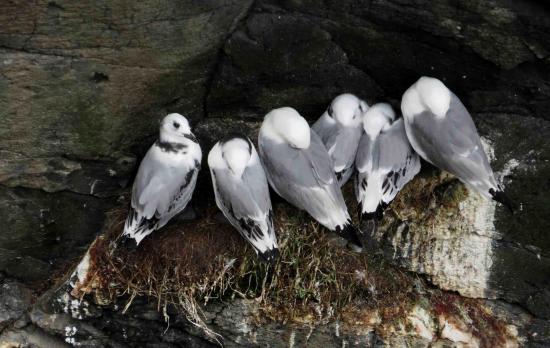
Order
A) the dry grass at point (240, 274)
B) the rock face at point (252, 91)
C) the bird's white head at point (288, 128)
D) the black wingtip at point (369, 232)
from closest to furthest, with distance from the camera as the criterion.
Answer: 1. the rock face at point (252, 91)
2. the bird's white head at point (288, 128)
3. the dry grass at point (240, 274)
4. the black wingtip at point (369, 232)

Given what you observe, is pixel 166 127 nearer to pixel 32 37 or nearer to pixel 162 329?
pixel 32 37

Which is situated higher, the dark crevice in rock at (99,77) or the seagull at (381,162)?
the dark crevice in rock at (99,77)

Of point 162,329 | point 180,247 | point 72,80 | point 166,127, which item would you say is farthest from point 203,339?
point 72,80

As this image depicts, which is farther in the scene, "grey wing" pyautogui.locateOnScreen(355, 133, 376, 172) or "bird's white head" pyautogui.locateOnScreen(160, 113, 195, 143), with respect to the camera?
"grey wing" pyautogui.locateOnScreen(355, 133, 376, 172)

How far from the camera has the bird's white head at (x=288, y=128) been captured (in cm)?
383

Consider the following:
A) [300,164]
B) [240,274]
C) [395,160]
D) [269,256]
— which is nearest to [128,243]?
[240,274]

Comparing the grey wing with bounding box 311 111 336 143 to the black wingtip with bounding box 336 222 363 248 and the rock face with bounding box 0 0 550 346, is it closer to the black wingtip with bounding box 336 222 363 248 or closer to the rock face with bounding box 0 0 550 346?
the rock face with bounding box 0 0 550 346

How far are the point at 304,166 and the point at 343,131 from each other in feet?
1.17

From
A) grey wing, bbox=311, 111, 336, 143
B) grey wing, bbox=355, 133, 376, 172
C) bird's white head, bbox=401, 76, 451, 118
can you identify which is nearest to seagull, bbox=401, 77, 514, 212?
bird's white head, bbox=401, 76, 451, 118

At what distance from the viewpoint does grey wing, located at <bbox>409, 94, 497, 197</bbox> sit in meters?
3.80

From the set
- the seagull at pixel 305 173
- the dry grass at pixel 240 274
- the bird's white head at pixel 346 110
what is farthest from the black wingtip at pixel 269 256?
the bird's white head at pixel 346 110

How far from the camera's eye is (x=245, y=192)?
3773 mm

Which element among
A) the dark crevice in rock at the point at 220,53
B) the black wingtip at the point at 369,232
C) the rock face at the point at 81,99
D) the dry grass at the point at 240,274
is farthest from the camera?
the black wingtip at the point at 369,232

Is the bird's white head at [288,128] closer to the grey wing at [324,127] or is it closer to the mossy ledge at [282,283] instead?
the grey wing at [324,127]
